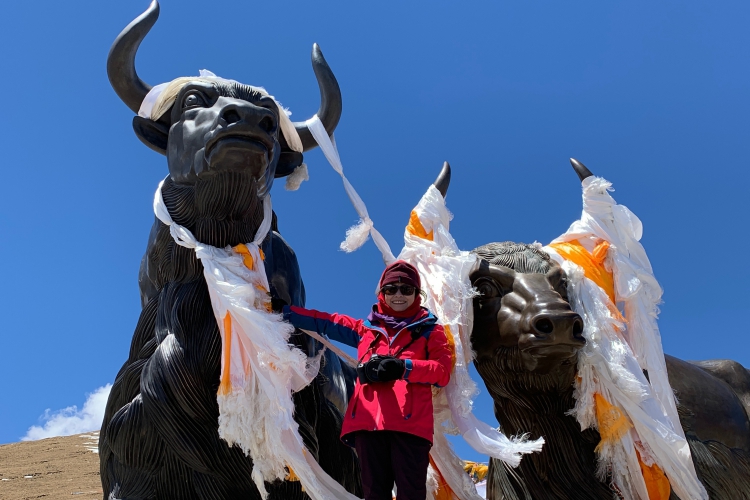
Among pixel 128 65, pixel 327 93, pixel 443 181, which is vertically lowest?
pixel 443 181

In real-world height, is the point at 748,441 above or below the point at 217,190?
below

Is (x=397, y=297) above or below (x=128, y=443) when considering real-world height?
above

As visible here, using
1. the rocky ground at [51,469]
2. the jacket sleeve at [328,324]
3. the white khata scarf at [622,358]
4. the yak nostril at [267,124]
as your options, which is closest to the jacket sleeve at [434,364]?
the jacket sleeve at [328,324]

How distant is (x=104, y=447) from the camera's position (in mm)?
3453

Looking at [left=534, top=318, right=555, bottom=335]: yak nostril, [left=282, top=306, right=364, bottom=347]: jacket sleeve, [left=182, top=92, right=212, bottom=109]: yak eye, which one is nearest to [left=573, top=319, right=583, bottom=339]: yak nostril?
[left=534, top=318, right=555, bottom=335]: yak nostril

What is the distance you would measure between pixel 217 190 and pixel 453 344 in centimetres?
132

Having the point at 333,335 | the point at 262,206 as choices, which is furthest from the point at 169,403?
the point at 262,206

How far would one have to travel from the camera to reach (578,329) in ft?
11.0

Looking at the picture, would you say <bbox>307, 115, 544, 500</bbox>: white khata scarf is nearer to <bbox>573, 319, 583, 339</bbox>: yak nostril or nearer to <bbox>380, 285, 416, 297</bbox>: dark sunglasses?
<bbox>380, 285, 416, 297</bbox>: dark sunglasses

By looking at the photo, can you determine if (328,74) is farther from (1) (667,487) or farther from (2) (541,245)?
(1) (667,487)

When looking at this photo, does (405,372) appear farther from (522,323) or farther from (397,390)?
(522,323)

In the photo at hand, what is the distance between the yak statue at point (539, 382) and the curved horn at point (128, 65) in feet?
6.64

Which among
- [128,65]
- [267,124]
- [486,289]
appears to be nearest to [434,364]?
[486,289]

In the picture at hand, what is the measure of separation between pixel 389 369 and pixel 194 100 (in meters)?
1.62
